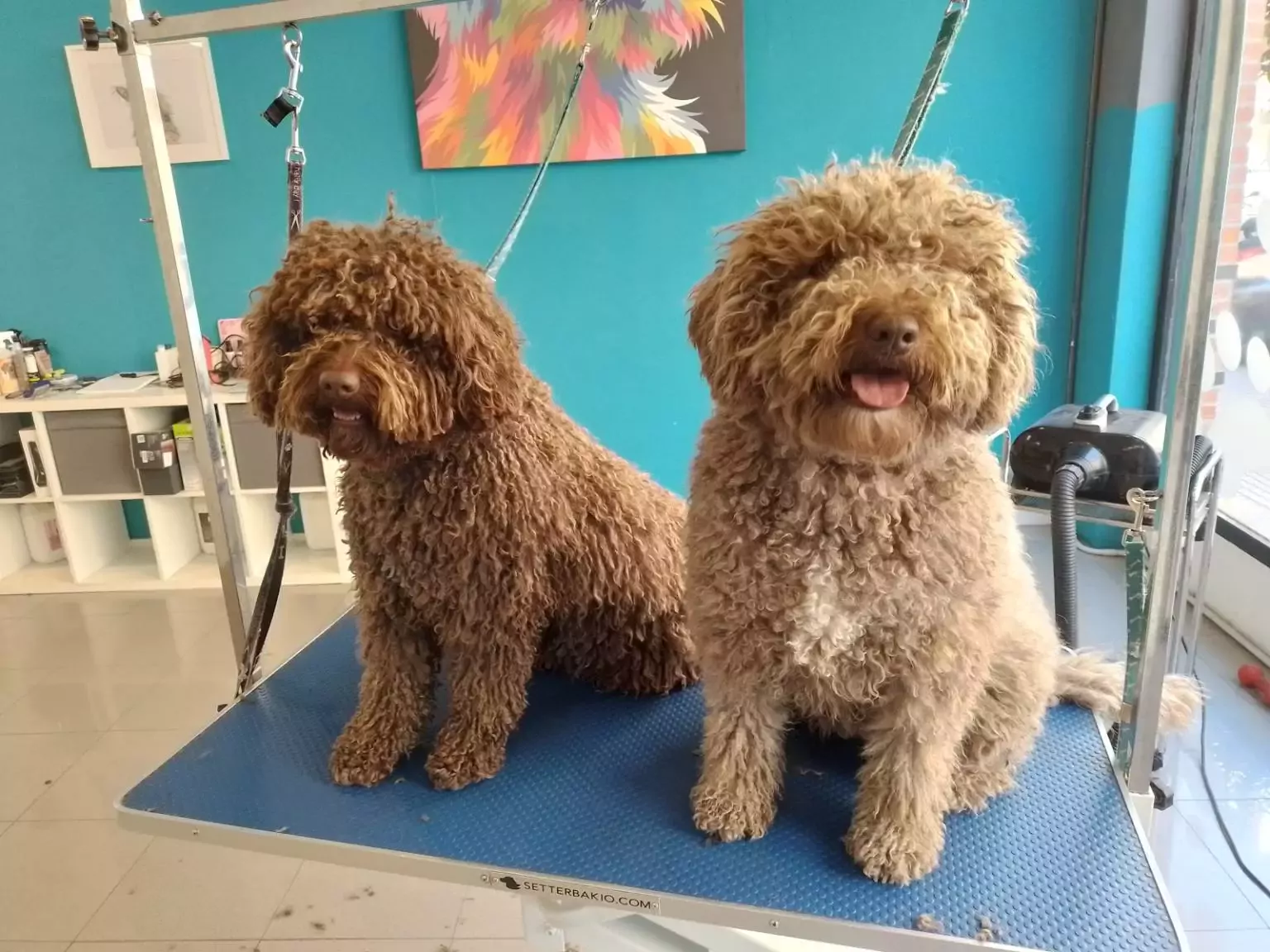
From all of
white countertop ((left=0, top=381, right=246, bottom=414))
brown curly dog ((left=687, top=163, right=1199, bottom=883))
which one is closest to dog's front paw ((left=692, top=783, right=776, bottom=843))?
brown curly dog ((left=687, top=163, right=1199, bottom=883))

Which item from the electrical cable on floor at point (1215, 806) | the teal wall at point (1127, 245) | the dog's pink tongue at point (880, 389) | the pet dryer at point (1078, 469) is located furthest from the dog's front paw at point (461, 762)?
the teal wall at point (1127, 245)

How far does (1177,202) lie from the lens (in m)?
2.99

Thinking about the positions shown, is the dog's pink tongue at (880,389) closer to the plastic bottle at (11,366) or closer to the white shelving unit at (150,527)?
the white shelving unit at (150,527)

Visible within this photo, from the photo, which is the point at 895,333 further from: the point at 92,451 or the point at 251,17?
the point at 92,451

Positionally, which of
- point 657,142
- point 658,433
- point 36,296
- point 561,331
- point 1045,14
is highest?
point 1045,14

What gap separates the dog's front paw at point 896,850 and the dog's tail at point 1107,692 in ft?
1.58

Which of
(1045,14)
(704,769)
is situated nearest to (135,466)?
(704,769)

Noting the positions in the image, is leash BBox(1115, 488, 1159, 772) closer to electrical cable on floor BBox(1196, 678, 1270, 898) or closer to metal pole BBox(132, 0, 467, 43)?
electrical cable on floor BBox(1196, 678, 1270, 898)

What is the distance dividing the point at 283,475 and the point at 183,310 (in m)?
0.33

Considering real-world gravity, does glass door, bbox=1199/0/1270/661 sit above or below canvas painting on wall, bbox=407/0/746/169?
below

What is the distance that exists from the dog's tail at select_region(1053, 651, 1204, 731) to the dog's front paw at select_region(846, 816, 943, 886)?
48 centimetres

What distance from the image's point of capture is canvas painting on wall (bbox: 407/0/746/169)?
3.20 m

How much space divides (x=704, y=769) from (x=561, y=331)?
8.64 ft

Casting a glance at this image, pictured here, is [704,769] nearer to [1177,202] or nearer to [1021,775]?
[1021,775]
